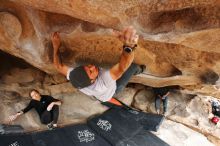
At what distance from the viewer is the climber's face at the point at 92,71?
12.1 ft

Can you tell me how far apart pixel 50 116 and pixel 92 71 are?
Result: 1.85 metres

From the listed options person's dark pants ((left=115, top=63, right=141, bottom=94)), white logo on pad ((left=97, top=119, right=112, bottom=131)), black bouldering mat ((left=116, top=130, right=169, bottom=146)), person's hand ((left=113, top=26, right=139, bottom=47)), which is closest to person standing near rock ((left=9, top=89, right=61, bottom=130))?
white logo on pad ((left=97, top=119, right=112, bottom=131))

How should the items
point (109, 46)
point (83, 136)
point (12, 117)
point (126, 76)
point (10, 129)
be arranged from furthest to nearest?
point (83, 136)
point (12, 117)
point (10, 129)
point (126, 76)
point (109, 46)

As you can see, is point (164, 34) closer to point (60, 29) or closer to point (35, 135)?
point (60, 29)

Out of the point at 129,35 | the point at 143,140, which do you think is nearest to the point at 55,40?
the point at 129,35

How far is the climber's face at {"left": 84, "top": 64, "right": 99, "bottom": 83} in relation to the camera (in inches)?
146

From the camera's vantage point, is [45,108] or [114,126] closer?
[45,108]

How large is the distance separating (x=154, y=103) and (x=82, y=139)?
1.62 meters

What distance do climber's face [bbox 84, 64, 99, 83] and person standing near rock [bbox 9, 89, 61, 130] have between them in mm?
1639

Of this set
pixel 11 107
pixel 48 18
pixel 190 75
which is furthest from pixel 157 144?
pixel 48 18

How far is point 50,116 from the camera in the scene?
5293mm

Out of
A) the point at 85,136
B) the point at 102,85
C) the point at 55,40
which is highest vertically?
the point at 55,40

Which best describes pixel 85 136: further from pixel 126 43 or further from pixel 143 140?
pixel 126 43

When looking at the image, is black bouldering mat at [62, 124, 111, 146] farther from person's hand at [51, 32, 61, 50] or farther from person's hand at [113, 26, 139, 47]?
person's hand at [113, 26, 139, 47]
